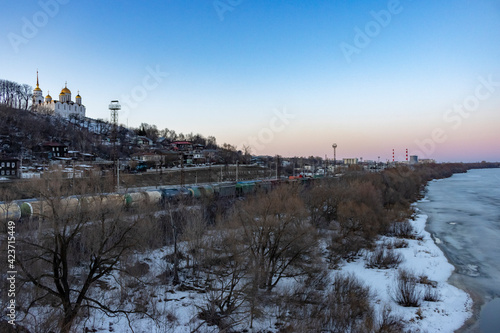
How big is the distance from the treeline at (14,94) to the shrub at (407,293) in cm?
11456

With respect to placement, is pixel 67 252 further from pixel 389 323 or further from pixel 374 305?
pixel 374 305

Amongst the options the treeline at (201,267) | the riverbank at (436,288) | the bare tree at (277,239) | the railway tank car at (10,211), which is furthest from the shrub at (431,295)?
the railway tank car at (10,211)

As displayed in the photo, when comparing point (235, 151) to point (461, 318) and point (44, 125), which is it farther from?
point (461, 318)

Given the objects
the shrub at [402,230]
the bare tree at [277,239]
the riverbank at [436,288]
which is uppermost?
the bare tree at [277,239]

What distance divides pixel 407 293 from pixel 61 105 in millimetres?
120016

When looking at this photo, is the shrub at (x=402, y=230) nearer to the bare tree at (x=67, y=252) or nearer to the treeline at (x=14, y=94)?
the bare tree at (x=67, y=252)

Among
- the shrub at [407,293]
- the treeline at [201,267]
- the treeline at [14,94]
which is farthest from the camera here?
the treeline at [14,94]

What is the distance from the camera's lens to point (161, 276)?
56.8 feet

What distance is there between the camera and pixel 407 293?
15.4 metres

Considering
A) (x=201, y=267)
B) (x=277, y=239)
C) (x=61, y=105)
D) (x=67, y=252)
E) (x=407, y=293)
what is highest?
(x=61, y=105)

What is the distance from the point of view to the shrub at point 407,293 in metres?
15.2

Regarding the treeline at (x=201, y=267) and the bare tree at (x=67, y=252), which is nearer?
the bare tree at (x=67, y=252)

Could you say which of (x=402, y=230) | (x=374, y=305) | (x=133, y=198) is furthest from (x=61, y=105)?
(x=374, y=305)

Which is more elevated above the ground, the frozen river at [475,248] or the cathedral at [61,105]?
the cathedral at [61,105]
